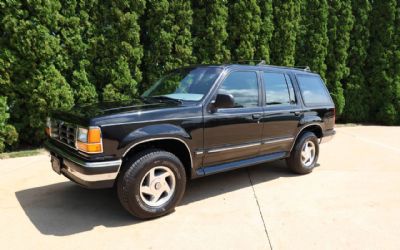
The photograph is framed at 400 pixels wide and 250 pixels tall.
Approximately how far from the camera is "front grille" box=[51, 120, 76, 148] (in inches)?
142

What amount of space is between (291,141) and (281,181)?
2.20 ft

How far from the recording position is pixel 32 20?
6270mm

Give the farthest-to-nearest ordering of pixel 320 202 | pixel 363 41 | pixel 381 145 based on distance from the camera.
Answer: pixel 363 41, pixel 381 145, pixel 320 202

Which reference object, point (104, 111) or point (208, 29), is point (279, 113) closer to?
point (104, 111)

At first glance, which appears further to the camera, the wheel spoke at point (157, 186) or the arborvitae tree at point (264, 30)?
the arborvitae tree at point (264, 30)

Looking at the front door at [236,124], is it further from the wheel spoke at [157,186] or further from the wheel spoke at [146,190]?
the wheel spoke at [146,190]

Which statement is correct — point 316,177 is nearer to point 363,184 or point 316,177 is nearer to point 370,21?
point 363,184

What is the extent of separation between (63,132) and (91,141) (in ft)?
2.52

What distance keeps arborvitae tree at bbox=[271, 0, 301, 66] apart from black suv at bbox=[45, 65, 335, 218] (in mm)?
4440

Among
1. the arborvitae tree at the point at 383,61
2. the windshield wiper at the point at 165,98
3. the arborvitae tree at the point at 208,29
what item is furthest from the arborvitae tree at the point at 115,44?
the arborvitae tree at the point at 383,61

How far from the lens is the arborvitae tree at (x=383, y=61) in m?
11.0

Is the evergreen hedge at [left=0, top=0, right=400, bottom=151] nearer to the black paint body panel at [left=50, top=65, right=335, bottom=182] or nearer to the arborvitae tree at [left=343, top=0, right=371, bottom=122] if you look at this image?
the arborvitae tree at [left=343, top=0, right=371, bottom=122]

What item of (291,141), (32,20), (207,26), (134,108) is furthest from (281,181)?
(32,20)

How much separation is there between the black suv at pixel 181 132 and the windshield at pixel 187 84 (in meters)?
0.02
